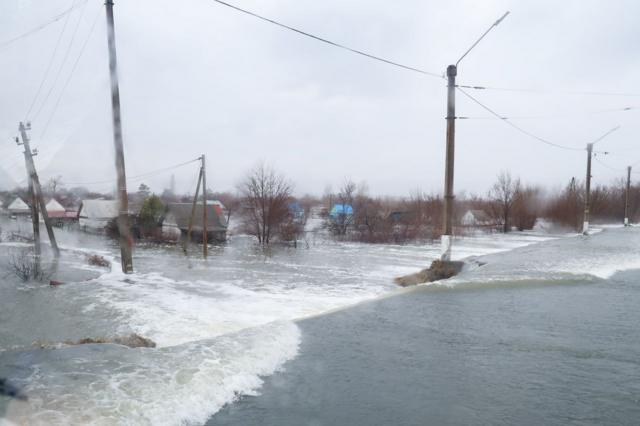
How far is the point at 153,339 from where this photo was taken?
6906 mm

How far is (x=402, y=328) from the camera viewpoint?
24.7 ft

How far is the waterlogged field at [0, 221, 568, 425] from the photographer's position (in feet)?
13.7

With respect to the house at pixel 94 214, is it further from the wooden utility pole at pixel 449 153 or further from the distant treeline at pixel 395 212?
the wooden utility pole at pixel 449 153

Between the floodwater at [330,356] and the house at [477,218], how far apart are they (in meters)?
49.0

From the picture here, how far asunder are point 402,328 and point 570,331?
2.82m

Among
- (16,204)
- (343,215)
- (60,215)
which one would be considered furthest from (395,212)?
(60,215)

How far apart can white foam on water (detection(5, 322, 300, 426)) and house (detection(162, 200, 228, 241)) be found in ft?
125

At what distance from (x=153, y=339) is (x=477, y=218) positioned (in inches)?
2415

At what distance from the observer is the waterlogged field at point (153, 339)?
4.18m

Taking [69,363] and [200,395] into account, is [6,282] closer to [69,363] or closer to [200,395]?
[69,363]

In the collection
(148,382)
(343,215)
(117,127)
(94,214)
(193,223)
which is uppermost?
(117,127)

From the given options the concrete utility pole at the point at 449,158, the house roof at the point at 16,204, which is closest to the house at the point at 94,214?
the house roof at the point at 16,204

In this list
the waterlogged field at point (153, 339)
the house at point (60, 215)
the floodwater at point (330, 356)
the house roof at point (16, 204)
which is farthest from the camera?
the house at point (60, 215)

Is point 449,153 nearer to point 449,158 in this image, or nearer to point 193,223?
point 449,158
